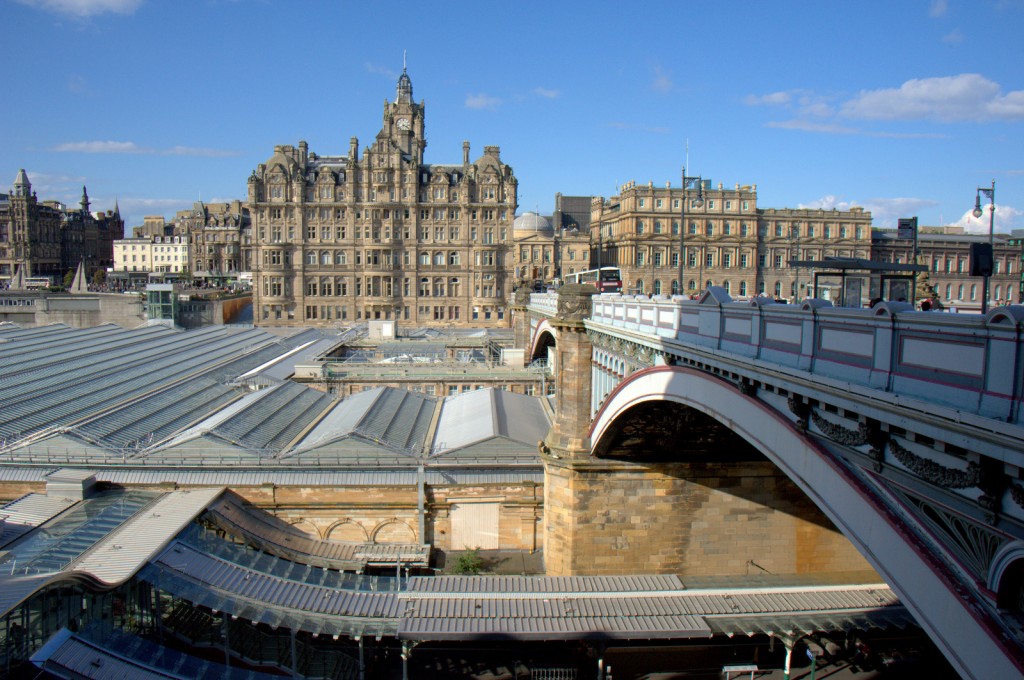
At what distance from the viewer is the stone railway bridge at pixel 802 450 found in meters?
6.94

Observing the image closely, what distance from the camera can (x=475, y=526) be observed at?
25.4 m

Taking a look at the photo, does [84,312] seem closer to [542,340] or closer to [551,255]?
[542,340]

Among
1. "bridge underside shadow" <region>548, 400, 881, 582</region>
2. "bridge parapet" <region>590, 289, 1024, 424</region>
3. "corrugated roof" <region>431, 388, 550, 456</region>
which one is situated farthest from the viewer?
"corrugated roof" <region>431, 388, 550, 456</region>

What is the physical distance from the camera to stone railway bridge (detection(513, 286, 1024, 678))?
6.94 meters

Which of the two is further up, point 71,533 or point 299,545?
point 71,533

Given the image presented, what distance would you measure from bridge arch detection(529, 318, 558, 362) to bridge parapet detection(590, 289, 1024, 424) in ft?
78.0

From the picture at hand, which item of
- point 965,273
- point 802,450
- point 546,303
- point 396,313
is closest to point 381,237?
point 396,313

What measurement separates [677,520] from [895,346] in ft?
47.0

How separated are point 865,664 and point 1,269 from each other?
120m

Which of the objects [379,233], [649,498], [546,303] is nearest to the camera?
[649,498]

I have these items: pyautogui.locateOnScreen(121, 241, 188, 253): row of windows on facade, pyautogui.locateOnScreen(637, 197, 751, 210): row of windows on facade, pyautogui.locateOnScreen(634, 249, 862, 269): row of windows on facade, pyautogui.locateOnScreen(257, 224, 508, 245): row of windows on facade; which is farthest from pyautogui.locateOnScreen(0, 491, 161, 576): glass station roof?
pyautogui.locateOnScreen(121, 241, 188, 253): row of windows on facade

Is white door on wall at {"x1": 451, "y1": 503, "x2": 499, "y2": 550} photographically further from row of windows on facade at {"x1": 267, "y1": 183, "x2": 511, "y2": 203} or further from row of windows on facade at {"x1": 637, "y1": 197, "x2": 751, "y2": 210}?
row of windows on facade at {"x1": 267, "y1": 183, "x2": 511, "y2": 203}

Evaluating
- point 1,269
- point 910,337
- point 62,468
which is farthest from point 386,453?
point 1,269

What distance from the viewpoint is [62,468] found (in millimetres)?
24047
